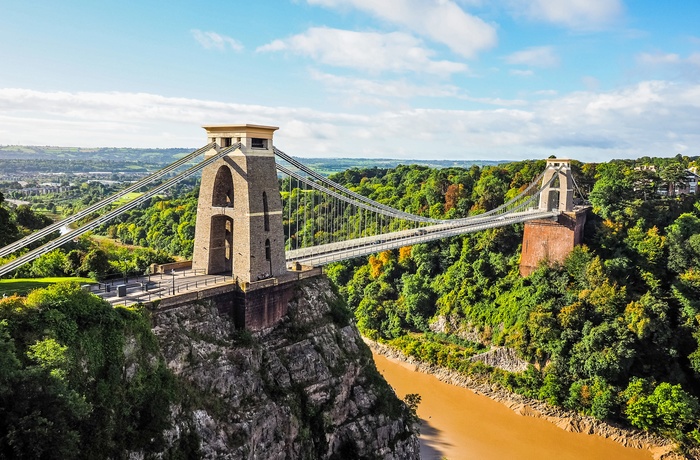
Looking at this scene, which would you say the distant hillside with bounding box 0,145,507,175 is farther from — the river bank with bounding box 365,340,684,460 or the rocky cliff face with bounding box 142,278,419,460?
the rocky cliff face with bounding box 142,278,419,460

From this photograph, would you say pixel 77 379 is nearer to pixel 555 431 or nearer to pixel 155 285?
pixel 155 285

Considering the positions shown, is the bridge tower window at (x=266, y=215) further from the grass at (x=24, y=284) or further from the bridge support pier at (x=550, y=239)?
the bridge support pier at (x=550, y=239)

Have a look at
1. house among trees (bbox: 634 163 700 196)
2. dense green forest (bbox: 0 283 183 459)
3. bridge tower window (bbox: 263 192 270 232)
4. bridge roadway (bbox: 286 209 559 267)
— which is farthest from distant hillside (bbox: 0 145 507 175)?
dense green forest (bbox: 0 283 183 459)

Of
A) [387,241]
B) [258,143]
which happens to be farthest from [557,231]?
[258,143]

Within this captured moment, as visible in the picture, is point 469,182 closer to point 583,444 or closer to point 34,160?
point 583,444

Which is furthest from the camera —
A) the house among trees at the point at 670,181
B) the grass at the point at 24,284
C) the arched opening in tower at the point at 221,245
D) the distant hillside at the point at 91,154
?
the distant hillside at the point at 91,154

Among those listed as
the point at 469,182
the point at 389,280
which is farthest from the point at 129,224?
the point at 469,182

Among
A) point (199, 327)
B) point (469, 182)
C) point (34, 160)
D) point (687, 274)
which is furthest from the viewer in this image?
point (34, 160)

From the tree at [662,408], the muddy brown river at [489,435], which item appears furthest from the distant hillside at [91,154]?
the tree at [662,408]
